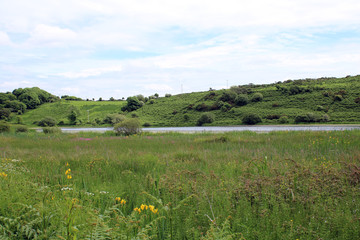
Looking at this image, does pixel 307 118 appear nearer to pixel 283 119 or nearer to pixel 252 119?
pixel 283 119

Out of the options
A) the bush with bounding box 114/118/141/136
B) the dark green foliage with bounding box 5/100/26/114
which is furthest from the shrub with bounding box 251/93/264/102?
the dark green foliage with bounding box 5/100/26/114

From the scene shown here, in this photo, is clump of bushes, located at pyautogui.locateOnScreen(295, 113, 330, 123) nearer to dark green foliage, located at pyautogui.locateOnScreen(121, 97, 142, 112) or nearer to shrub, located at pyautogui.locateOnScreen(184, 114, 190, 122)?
shrub, located at pyautogui.locateOnScreen(184, 114, 190, 122)

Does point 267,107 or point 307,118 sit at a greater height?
point 267,107

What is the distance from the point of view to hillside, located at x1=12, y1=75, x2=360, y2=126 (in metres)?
49.6

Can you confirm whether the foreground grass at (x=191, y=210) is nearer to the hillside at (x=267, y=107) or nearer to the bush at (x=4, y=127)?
the bush at (x=4, y=127)

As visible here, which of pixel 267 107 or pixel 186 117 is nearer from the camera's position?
pixel 267 107

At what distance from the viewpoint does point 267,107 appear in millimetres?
58781

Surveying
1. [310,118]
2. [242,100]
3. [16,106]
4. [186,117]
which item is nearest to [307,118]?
[310,118]

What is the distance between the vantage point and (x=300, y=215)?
343cm

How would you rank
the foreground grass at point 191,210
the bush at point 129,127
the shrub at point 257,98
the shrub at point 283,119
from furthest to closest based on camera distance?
the shrub at point 257,98
the shrub at point 283,119
the bush at point 129,127
the foreground grass at point 191,210

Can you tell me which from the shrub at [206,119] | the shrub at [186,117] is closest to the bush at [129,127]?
the shrub at [206,119]

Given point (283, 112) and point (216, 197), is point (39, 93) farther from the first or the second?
point (216, 197)

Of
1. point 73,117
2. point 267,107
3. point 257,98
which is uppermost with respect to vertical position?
point 257,98

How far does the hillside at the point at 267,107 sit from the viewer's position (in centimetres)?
4956
